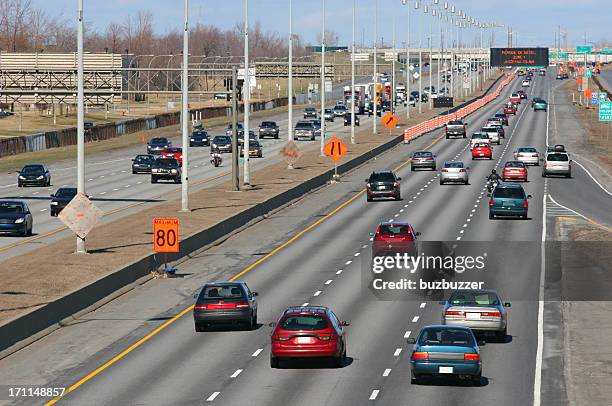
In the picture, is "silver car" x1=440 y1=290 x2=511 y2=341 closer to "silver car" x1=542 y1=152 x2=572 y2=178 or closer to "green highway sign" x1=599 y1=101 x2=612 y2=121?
"silver car" x1=542 y1=152 x2=572 y2=178

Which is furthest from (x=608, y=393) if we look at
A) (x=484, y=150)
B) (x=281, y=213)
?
(x=484, y=150)

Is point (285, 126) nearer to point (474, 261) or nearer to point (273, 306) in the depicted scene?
point (474, 261)

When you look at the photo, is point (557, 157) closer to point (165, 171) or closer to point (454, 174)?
point (454, 174)

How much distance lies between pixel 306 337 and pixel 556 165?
57910 millimetres

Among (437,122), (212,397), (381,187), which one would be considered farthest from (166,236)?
(437,122)

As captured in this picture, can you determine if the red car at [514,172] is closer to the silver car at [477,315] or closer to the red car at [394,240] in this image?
the red car at [394,240]

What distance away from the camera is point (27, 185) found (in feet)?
264

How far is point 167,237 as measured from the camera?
45.9 metres

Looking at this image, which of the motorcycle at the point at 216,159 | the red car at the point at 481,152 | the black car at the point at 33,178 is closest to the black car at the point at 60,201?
the black car at the point at 33,178

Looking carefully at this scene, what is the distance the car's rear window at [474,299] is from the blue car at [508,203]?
93.2 ft

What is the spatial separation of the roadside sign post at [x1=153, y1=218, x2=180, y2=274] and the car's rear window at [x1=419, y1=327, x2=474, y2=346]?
19.0 meters

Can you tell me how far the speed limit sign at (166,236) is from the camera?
4553cm

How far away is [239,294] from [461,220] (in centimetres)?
2844

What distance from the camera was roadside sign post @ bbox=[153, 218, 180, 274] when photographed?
45.5m
